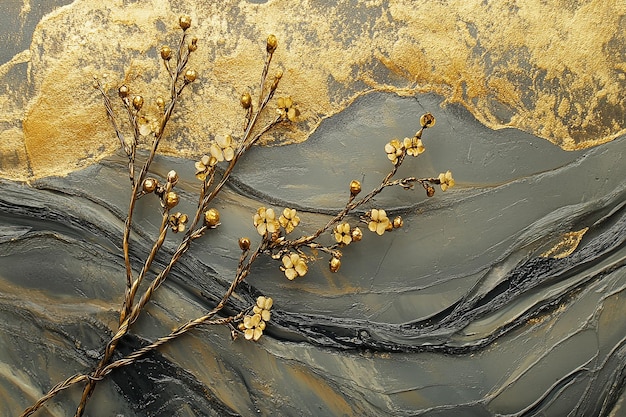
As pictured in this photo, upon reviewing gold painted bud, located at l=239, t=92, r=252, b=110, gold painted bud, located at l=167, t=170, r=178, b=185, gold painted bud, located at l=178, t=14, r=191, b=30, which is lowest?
gold painted bud, located at l=167, t=170, r=178, b=185

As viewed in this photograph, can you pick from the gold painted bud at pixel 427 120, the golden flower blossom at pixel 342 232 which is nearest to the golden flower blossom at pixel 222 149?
the golden flower blossom at pixel 342 232

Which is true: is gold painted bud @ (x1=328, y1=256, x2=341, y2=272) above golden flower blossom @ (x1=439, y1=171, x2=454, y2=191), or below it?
below

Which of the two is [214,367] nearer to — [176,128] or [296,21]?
[176,128]

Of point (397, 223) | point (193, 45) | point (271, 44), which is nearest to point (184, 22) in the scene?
point (193, 45)

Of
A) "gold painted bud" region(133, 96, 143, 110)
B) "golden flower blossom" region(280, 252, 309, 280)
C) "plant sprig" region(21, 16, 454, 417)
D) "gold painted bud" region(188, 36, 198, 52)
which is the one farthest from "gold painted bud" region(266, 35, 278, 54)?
"golden flower blossom" region(280, 252, 309, 280)

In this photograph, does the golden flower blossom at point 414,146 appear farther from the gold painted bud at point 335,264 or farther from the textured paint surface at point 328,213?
the gold painted bud at point 335,264

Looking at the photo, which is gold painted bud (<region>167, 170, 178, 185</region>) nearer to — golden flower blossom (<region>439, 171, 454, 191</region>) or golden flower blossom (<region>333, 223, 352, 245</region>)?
golden flower blossom (<region>333, 223, 352, 245</region>)

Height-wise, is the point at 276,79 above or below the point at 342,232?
above

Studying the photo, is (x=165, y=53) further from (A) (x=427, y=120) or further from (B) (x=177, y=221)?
(A) (x=427, y=120)
